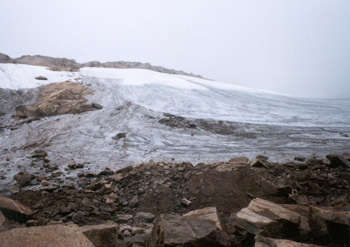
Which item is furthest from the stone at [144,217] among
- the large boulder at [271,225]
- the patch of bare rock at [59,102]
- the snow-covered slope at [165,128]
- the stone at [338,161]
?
the patch of bare rock at [59,102]

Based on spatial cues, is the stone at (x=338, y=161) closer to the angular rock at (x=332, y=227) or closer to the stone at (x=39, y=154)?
the angular rock at (x=332, y=227)

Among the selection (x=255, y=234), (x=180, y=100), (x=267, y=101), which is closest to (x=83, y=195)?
(x=255, y=234)

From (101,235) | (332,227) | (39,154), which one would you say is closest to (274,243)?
(332,227)

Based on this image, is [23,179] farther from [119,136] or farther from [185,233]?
[185,233]

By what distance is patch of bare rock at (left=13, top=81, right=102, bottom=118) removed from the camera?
7.66 m

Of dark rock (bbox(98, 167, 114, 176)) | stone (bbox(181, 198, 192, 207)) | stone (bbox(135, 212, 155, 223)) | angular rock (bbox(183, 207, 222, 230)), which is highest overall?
angular rock (bbox(183, 207, 222, 230))

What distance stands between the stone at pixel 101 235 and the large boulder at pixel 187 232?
1.12 feet

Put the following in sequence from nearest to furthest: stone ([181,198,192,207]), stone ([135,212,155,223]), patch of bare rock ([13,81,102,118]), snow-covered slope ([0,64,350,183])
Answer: stone ([135,212,155,223])
stone ([181,198,192,207])
snow-covered slope ([0,64,350,183])
patch of bare rock ([13,81,102,118])

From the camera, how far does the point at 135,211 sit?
3.14m

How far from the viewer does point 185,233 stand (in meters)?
1.69

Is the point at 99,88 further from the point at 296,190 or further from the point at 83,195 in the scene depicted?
the point at 296,190

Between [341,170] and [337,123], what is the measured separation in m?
4.78

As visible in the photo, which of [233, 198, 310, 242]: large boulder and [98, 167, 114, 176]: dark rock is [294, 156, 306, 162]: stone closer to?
[233, 198, 310, 242]: large boulder

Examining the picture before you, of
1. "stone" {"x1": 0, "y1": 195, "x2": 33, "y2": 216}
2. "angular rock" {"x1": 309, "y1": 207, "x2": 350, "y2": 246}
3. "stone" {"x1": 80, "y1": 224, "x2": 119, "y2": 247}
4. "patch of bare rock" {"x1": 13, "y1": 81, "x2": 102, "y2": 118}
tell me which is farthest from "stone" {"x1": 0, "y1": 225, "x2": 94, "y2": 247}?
"patch of bare rock" {"x1": 13, "y1": 81, "x2": 102, "y2": 118}
